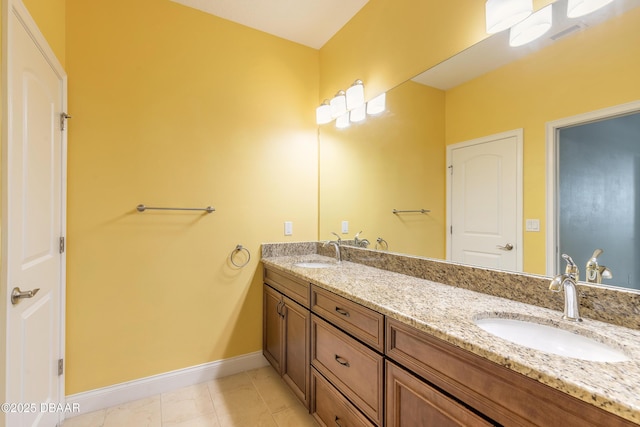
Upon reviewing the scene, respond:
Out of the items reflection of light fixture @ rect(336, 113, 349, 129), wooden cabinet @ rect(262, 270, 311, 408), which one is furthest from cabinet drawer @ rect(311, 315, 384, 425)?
reflection of light fixture @ rect(336, 113, 349, 129)

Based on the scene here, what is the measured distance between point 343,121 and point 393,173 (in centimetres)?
71

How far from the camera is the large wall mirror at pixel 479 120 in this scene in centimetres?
102

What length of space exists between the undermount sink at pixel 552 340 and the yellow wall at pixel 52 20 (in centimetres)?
230

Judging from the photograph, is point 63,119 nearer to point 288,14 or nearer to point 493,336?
point 288,14

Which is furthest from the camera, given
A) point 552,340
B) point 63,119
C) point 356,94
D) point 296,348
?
point 356,94

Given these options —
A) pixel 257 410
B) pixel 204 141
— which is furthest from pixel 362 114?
pixel 257 410

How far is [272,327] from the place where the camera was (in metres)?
2.19

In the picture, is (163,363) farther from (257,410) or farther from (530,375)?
(530,375)

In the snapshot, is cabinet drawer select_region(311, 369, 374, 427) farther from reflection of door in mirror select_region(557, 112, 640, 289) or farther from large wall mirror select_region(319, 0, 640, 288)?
reflection of door in mirror select_region(557, 112, 640, 289)

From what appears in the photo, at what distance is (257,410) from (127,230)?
55.5 inches

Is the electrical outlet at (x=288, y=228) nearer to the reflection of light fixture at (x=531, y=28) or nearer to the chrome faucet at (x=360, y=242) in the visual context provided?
the chrome faucet at (x=360, y=242)

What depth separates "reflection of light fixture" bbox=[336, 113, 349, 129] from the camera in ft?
7.84

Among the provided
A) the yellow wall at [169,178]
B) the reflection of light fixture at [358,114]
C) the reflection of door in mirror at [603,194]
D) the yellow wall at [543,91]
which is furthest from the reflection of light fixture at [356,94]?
the reflection of door in mirror at [603,194]

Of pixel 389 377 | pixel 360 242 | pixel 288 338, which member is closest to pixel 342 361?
pixel 389 377
